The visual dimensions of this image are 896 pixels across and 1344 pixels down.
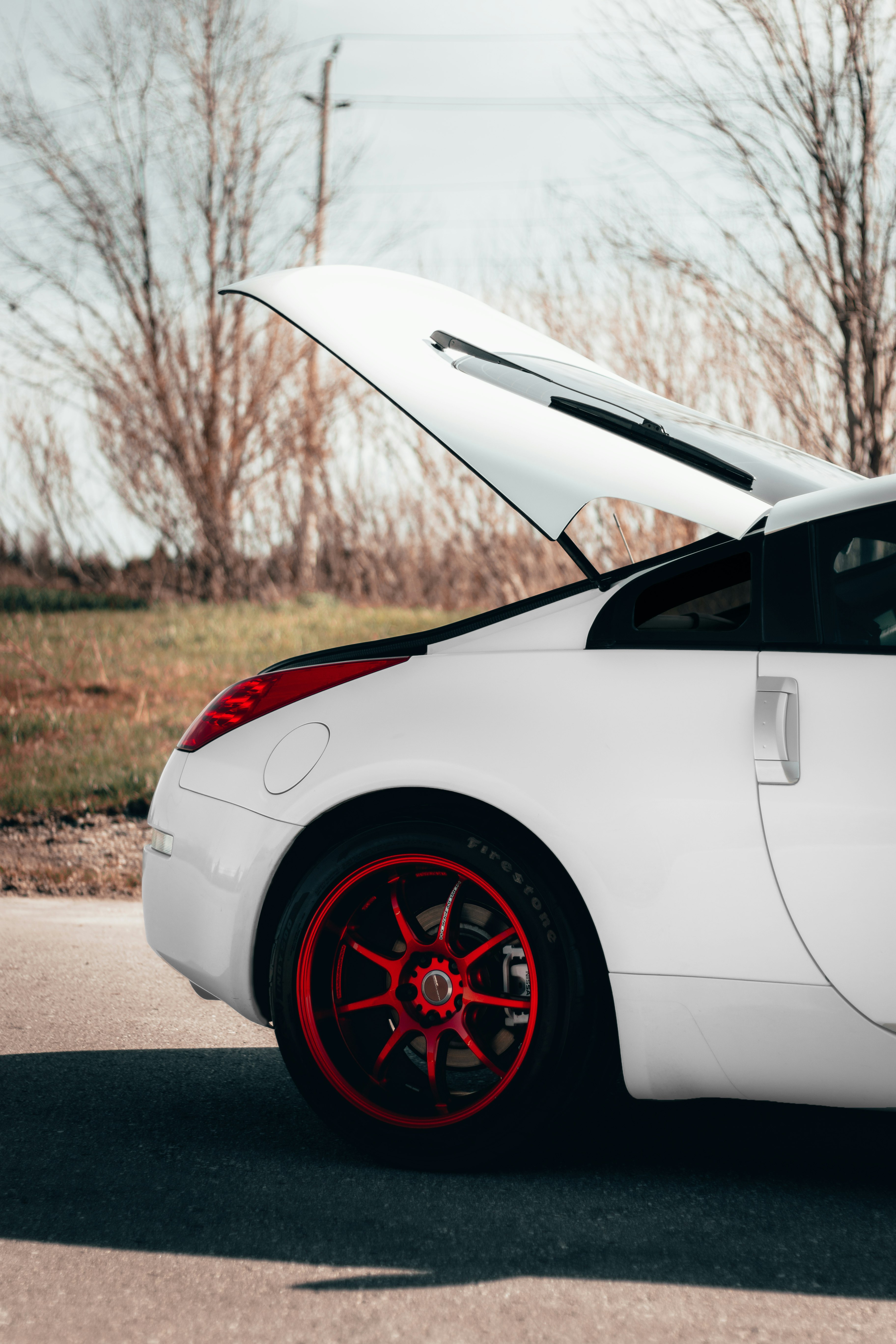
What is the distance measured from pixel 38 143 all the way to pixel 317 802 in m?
14.4

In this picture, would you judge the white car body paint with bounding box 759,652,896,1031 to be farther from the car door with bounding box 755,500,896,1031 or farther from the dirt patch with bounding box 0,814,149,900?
the dirt patch with bounding box 0,814,149,900

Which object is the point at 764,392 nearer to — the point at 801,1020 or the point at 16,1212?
the point at 801,1020

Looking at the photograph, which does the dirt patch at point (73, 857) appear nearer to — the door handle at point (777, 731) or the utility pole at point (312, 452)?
the door handle at point (777, 731)

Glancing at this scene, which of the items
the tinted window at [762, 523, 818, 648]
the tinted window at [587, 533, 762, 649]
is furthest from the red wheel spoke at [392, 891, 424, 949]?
the tinted window at [762, 523, 818, 648]

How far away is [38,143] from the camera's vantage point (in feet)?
49.8

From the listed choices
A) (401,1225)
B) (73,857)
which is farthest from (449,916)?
(73,857)

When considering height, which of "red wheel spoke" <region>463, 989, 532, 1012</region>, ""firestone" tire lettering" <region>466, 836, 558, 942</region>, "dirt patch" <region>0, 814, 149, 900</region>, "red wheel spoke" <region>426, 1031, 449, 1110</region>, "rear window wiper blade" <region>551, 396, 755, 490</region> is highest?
"rear window wiper blade" <region>551, 396, 755, 490</region>

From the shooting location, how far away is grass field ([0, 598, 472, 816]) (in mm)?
7977

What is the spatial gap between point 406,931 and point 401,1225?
64 cm

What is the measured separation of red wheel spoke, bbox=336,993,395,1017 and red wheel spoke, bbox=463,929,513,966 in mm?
216

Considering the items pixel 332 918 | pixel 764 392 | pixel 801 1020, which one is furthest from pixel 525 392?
pixel 764 392

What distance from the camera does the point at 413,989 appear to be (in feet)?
10.1

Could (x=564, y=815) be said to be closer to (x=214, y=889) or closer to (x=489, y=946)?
(x=489, y=946)

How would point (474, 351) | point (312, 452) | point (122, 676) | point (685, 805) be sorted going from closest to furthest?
1. point (685, 805)
2. point (474, 351)
3. point (122, 676)
4. point (312, 452)
